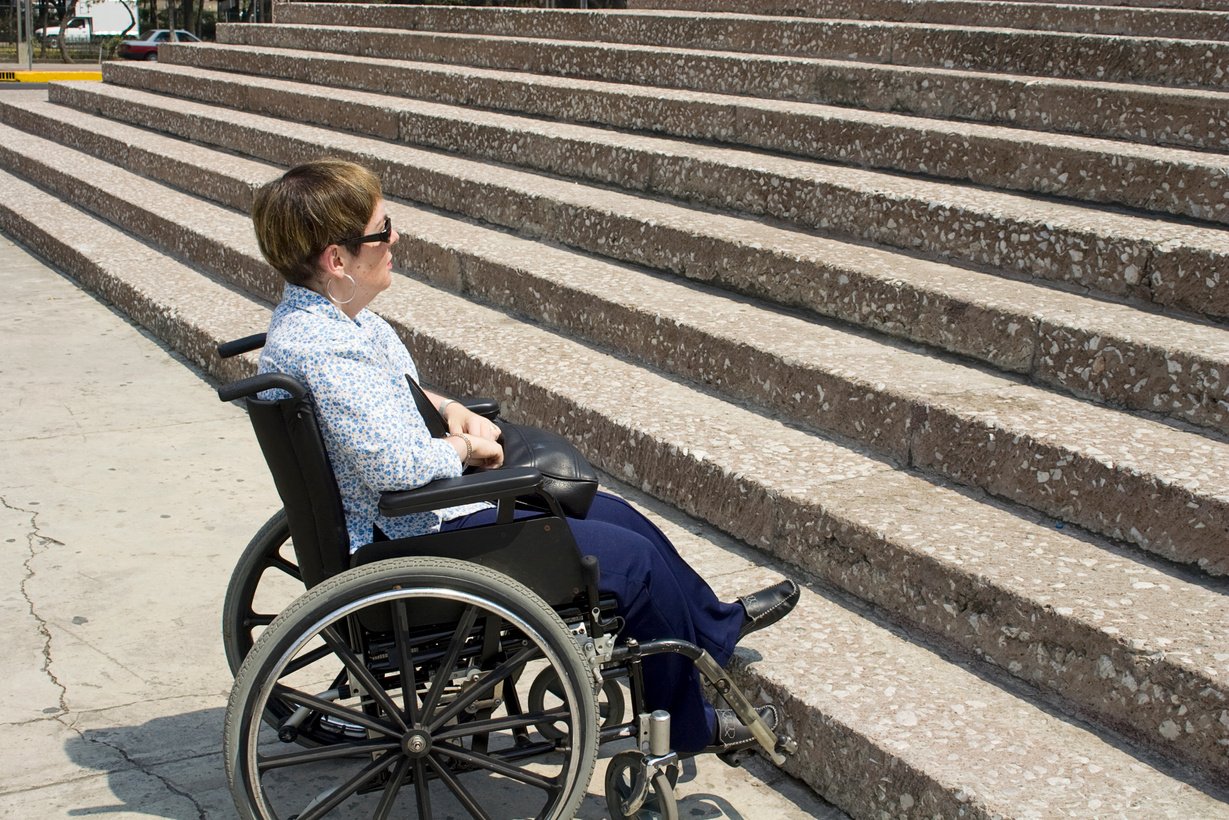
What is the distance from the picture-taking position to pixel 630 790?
252 cm

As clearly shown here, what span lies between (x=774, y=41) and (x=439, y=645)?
5466 millimetres

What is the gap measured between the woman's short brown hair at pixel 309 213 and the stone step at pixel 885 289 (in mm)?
1788

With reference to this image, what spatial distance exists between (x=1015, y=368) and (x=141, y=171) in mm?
6977

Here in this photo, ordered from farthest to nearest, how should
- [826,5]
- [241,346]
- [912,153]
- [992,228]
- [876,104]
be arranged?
[826,5]
[876,104]
[912,153]
[992,228]
[241,346]

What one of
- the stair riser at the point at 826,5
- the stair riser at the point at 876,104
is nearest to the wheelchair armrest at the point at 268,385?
the stair riser at the point at 876,104

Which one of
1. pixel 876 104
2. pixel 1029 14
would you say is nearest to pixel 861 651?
pixel 876 104

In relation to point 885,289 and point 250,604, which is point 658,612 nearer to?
point 250,604

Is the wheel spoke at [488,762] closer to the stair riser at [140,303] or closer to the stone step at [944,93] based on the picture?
the stair riser at [140,303]

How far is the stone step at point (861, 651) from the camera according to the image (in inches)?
94.9

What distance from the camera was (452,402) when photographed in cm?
278

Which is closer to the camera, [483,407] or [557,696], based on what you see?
[557,696]

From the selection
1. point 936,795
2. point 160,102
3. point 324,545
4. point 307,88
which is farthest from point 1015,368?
point 160,102

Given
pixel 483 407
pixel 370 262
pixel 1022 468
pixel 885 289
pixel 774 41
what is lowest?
pixel 1022 468

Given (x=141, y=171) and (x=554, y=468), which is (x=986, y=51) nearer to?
(x=554, y=468)
